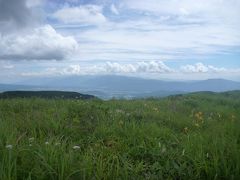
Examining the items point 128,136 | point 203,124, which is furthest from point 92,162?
point 203,124

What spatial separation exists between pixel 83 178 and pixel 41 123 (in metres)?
3.18

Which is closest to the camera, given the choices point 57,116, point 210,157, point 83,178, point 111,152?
point 83,178

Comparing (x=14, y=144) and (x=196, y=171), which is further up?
(x=14, y=144)

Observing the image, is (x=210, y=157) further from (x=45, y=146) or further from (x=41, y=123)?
(x=41, y=123)

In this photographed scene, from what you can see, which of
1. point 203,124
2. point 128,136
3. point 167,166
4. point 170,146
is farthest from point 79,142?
point 203,124

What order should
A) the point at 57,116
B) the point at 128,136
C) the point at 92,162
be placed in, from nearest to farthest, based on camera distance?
the point at 92,162
the point at 128,136
the point at 57,116

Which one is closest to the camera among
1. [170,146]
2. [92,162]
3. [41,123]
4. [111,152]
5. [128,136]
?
[92,162]

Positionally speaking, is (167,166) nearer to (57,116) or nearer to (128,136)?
(128,136)

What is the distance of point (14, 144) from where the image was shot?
14.5ft

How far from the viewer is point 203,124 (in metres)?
8.33

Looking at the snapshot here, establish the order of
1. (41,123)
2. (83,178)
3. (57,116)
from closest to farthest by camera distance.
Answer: (83,178), (41,123), (57,116)

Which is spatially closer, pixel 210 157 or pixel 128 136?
pixel 210 157

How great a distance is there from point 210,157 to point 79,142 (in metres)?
2.33

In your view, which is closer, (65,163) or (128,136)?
(65,163)
